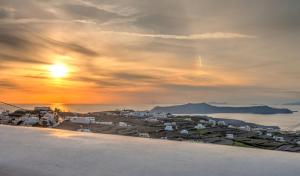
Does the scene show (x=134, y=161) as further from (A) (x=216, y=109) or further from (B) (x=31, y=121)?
(A) (x=216, y=109)

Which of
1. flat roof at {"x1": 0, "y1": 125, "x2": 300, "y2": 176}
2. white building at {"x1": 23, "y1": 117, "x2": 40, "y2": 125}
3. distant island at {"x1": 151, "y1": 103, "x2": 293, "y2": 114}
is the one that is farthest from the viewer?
distant island at {"x1": 151, "y1": 103, "x2": 293, "y2": 114}

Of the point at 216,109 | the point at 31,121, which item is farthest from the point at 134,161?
the point at 216,109

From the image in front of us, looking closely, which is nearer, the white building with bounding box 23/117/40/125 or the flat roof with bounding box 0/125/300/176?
the flat roof with bounding box 0/125/300/176

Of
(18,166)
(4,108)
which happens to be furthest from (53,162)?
(4,108)

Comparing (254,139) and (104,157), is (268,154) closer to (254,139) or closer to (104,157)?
(104,157)

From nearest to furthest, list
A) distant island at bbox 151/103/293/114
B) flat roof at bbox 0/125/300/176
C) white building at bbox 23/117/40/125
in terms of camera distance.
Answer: flat roof at bbox 0/125/300/176 → white building at bbox 23/117/40/125 → distant island at bbox 151/103/293/114

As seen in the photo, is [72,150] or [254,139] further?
[254,139]

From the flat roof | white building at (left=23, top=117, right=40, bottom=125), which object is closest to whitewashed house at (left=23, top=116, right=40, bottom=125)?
white building at (left=23, top=117, right=40, bottom=125)

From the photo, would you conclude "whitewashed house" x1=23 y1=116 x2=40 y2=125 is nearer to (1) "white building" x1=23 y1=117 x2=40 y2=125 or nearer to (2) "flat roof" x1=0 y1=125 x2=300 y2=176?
(1) "white building" x1=23 y1=117 x2=40 y2=125
